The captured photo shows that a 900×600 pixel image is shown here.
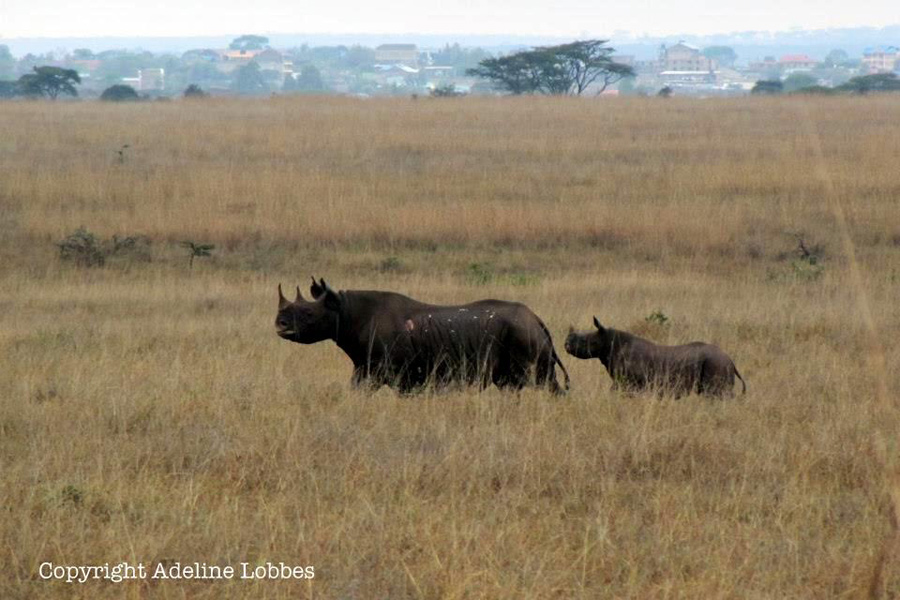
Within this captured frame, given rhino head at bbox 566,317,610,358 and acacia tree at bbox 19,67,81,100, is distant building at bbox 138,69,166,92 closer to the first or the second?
acacia tree at bbox 19,67,81,100

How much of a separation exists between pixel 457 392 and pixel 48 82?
169ft

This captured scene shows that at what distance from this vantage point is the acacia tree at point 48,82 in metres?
55.5

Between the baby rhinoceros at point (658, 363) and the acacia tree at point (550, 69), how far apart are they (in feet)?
151

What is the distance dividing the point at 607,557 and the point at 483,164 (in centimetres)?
1687

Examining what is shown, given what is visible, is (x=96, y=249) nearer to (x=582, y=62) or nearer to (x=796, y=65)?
(x=582, y=62)

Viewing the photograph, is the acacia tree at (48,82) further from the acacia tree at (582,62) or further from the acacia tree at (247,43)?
the acacia tree at (247,43)

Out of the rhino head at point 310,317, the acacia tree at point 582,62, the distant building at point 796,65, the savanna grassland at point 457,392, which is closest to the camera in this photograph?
the savanna grassland at point 457,392

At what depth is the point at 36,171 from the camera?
19.5 metres

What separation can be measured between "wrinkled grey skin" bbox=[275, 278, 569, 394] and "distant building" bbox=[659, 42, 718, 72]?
8133cm

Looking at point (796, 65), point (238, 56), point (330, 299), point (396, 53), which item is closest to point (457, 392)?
point (330, 299)

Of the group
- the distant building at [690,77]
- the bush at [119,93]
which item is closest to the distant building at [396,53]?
the distant building at [690,77]

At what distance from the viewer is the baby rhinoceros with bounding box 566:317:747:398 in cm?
764

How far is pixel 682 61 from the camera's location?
92.6m

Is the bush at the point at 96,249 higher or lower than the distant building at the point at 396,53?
higher
